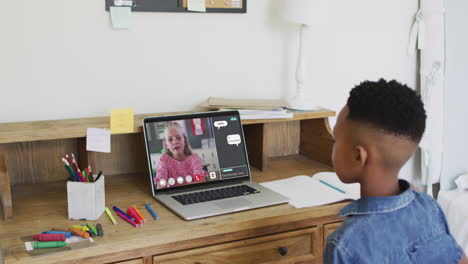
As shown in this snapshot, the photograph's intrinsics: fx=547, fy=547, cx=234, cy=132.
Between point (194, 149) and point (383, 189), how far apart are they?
2.49 ft

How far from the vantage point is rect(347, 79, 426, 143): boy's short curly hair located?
3.86 feet

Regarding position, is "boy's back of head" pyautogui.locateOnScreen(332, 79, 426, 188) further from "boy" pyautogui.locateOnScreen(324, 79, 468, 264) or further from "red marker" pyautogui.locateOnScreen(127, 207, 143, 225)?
"red marker" pyautogui.locateOnScreen(127, 207, 143, 225)

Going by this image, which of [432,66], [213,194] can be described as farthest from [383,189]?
[432,66]

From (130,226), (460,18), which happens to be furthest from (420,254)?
(460,18)

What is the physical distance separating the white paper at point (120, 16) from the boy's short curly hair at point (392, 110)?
40.4 inches

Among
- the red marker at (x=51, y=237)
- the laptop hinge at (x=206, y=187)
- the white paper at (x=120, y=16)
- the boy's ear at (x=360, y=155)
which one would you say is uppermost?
the white paper at (x=120, y=16)

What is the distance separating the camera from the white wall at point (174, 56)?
1.86 m

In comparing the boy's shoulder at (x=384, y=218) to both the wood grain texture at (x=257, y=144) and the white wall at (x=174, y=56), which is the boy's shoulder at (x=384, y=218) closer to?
the wood grain texture at (x=257, y=144)

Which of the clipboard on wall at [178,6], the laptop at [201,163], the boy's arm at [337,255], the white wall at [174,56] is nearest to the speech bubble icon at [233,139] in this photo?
the laptop at [201,163]

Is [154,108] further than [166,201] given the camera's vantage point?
Yes

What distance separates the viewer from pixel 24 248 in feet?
4.50

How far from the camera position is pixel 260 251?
1.63 metres

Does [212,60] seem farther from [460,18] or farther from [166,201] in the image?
[460,18]

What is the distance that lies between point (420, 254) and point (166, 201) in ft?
2.58
